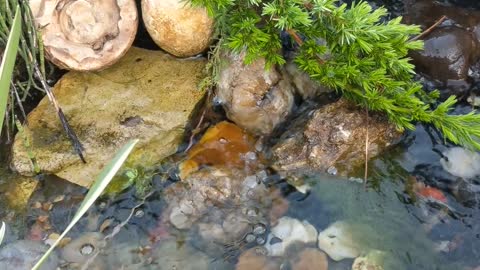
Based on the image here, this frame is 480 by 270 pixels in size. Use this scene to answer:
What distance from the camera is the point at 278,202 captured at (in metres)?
3.46

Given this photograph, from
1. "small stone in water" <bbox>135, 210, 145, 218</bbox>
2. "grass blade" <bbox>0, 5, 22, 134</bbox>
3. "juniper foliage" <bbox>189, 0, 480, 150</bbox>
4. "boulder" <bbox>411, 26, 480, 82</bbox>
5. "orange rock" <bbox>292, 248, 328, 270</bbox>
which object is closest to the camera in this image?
"grass blade" <bbox>0, 5, 22, 134</bbox>

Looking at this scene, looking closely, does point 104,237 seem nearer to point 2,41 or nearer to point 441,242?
point 2,41

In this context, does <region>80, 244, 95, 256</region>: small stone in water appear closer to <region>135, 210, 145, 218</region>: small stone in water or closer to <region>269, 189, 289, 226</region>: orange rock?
<region>135, 210, 145, 218</region>: small stone in water

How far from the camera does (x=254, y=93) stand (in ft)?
11.5

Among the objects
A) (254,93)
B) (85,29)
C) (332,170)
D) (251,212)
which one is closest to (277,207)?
(251,212)

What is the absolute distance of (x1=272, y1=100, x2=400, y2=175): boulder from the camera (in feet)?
11.1

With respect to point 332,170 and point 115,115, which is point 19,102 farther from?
point 332,170

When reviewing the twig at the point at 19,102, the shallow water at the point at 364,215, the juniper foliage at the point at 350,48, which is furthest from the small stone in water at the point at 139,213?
the juniper foliage at the point at 350,48

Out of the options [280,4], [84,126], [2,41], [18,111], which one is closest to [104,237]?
[84,126]

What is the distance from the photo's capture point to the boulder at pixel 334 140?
340cm

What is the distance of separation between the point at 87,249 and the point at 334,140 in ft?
5.38

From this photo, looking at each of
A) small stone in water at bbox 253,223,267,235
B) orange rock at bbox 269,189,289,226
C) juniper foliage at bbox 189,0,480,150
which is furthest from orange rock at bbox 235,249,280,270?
juniper foliage at bbox 189,0,480,150

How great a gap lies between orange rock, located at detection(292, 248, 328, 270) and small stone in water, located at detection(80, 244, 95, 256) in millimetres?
1215

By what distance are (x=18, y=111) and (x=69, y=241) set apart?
0.95 metres
